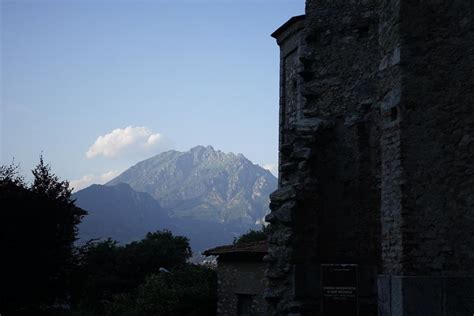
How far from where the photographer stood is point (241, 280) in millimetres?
21781

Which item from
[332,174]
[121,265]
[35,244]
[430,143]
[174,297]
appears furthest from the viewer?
[121,265]

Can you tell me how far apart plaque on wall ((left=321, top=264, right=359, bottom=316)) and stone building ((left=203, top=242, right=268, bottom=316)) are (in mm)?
10651

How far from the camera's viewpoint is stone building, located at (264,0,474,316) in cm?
775

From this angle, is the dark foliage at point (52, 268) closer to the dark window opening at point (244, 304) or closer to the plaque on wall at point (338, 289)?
the dark window opening at point (244, 304)

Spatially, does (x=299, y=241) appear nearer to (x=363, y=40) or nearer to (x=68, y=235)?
(x=363, y=40)

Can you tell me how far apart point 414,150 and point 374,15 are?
12.8ft

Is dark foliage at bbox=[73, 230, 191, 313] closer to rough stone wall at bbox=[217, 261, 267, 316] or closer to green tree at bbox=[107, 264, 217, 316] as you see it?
green tree at bbox=[107, 264, 217, 316]

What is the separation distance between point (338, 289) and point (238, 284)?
1262 cm

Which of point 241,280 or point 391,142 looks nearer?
point 391,142

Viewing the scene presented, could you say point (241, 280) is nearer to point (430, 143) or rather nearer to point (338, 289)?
point (338, 289)

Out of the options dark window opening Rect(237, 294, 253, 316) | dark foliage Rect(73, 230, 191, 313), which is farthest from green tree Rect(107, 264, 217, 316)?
dark foliage Rect(73, 230, 191, 313)

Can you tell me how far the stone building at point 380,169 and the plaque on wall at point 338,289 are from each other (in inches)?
0.7

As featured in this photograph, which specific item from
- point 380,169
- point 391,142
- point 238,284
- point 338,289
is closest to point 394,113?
point 391,142

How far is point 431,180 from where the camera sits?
26.0ft
